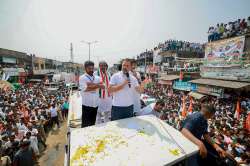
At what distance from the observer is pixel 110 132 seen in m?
2.37

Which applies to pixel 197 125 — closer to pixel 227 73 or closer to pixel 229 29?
pixel 227 73

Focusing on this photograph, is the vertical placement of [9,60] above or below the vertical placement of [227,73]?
above

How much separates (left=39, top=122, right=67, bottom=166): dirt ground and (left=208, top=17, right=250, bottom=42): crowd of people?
22.6m

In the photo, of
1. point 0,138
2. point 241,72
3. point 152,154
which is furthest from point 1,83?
point 241,72

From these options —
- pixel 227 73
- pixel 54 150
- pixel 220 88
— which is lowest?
pixel 54 150

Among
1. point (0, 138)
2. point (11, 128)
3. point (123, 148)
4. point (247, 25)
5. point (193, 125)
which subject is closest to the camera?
point (123, 148)

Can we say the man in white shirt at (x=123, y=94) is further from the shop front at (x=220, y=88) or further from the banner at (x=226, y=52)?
the banner at (x=226, y=52)

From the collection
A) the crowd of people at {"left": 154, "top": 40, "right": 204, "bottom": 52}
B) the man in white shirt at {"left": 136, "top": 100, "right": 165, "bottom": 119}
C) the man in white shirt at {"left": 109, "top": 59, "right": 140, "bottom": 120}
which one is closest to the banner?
the man in white shirt at {"left": 136, "top": 100, "right": 165, "bottom": 119}

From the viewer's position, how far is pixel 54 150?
8.03 m

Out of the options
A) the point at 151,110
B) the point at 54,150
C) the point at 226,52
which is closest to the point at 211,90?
the point at 226,52

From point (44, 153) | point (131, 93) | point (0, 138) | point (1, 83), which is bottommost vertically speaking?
point (44, 153)

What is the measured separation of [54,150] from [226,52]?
1882 cm

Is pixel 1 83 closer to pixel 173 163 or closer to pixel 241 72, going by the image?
pixel 173 163

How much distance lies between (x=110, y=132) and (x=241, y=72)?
17.2 metres
